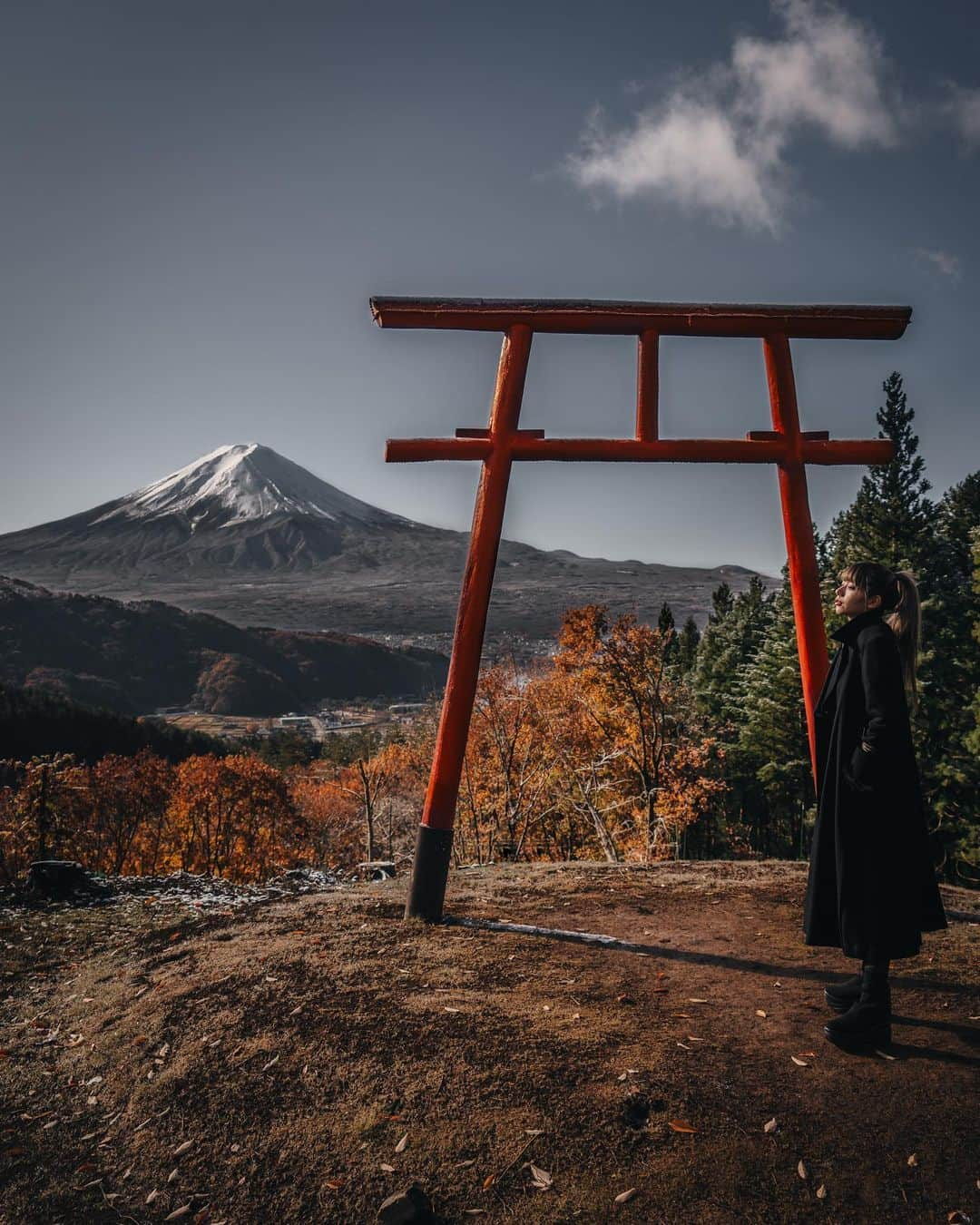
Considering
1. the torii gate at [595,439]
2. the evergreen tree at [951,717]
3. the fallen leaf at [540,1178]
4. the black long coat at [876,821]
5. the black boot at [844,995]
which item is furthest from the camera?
the evergreen tree at [951,717]

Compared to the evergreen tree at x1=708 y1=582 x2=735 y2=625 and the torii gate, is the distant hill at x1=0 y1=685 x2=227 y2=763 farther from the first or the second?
the torii gate

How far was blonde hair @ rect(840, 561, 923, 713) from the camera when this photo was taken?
3.63 metres

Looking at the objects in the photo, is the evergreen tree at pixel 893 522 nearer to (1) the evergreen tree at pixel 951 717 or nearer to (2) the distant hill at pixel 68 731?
(1) the evergreen tree at pixel 951 717

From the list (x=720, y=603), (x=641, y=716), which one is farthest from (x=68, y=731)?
(x=641, y=716)

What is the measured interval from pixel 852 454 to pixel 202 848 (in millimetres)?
47498

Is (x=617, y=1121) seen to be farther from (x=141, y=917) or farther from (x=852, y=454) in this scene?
(x=141, y=917)

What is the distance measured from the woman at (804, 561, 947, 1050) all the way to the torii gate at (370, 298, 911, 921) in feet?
5.82

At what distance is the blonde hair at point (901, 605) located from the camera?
363 cm

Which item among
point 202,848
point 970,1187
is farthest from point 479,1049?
point 202,848

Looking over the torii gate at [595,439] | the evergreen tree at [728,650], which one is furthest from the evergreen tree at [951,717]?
the torii gate at [595,439]

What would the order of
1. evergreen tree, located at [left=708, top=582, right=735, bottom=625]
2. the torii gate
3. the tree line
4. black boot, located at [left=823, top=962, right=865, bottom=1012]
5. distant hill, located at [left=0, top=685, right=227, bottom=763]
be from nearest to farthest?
black boot, located at [left=823, top=962, right=865, bottom=1012] → the torii gate → the tree line → evergreen tree, located at [left=708, top=582, right=735, bottom=625] → distant hill, located at [left=0, top=685, right=227, bottom=763]

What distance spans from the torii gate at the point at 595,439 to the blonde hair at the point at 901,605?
5.44 feet

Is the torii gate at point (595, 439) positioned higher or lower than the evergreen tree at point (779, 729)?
higher

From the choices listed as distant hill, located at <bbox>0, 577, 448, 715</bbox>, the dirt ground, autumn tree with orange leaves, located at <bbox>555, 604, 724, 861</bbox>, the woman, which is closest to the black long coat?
the woman
